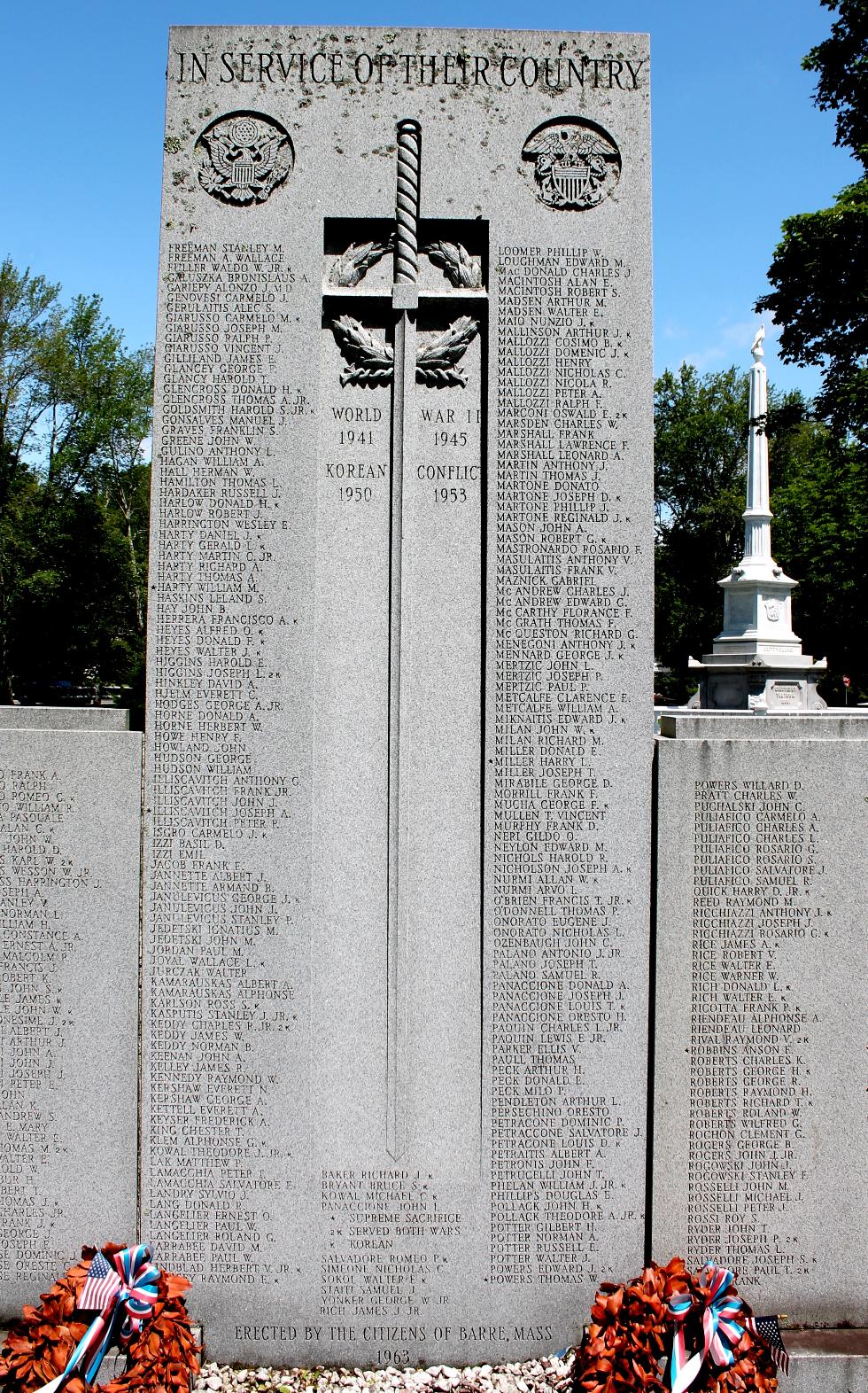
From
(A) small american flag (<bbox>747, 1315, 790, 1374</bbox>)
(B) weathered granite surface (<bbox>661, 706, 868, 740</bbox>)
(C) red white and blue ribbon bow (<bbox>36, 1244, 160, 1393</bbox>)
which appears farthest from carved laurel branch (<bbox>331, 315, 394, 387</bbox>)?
(A) small american flag (<bbox>747, 1315, 790, 1374</bbox>)

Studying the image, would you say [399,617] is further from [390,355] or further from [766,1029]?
[766,1029]

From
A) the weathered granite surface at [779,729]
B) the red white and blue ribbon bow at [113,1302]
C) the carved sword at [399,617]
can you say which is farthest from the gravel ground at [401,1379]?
the weathered granite surface at [779,729]

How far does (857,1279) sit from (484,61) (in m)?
7.85

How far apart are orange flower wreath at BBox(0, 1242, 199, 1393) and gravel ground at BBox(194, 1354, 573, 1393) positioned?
1.67 ft

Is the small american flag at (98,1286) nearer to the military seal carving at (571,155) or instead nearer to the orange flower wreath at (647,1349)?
the orange flower wreath at (647,1349)

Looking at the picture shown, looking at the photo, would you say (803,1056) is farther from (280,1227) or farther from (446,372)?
(446,372)

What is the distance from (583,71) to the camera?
5.41 m

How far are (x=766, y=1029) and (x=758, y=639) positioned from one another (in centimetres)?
2255

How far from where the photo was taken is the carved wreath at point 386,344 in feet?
18.2

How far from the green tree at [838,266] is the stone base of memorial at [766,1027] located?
39.5 feet

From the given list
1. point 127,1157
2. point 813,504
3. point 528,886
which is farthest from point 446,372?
point 813,504

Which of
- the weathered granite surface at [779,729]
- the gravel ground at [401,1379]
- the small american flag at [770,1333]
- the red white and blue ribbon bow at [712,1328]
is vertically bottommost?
the gravel ground at [401,1379]

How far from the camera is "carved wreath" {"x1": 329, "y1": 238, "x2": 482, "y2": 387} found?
18.2ft

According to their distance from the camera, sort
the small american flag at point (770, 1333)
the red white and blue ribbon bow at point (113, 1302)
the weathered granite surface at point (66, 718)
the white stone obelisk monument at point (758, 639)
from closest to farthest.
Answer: the red white and blue ribbon bow at point (113, 1302) < the small american flag at point (770, 1333) < the weathered granite surface at point (66, 718) < the white stone obelisk monument at point (758, 639)
